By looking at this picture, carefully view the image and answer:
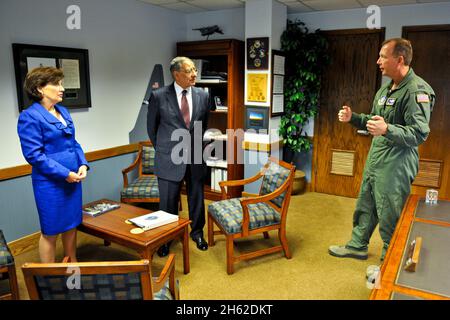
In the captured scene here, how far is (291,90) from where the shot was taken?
4090 millimetres

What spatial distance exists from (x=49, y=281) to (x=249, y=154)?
299cm

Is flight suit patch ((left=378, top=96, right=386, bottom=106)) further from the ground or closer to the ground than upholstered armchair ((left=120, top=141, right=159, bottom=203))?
further from the ground

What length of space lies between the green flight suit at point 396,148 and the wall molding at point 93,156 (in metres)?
2.28

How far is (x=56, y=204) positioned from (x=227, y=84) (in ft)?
7.85

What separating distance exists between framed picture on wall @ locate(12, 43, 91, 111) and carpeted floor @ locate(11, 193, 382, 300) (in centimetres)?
122

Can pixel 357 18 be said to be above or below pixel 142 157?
above

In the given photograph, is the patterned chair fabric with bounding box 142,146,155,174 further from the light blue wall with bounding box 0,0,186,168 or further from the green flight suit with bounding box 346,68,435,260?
the green flight suit with bounding box 346,68,435,260

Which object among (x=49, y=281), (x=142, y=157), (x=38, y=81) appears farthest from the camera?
(x=142, y=157)

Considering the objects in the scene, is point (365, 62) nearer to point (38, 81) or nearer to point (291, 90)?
point (291, 90)

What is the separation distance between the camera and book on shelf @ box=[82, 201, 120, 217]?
2.66 meters

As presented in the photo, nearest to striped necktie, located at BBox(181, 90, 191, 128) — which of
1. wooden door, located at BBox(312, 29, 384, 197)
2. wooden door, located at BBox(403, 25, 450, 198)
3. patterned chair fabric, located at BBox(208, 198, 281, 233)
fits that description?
patterned chair fabric, located at BBox(208, 198, 281, 233)

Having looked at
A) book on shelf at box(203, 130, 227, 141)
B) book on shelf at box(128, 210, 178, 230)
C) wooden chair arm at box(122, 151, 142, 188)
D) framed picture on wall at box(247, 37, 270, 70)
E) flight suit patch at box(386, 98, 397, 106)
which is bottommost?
book on shelf at box(128, 210, 178, 230)

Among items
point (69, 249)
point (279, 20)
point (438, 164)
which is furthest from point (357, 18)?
point (69, 249)

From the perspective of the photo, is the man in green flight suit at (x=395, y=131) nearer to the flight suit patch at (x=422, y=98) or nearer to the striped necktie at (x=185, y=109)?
the flight suit patch at (x=422, y=98)
